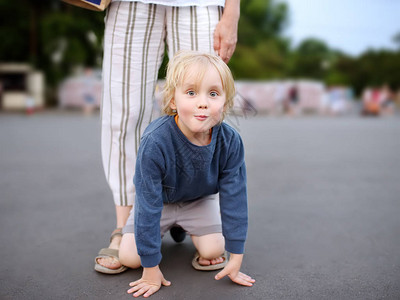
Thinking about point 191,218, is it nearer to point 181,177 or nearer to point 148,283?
point 181,177

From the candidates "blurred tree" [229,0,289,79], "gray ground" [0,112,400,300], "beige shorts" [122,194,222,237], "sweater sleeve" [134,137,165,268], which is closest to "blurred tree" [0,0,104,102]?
"gray ground" [0,112,400,300]

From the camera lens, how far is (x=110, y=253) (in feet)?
6.71

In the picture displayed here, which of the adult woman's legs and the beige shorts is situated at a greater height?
the adult woman's legs

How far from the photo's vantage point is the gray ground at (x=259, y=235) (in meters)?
1.84

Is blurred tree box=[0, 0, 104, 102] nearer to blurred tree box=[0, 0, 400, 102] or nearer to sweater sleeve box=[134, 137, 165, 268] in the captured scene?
blurred tree box=[0, 0, 400, 102]

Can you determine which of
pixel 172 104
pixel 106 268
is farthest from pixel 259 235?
pixel 172 104

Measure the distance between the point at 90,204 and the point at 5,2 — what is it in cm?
1848

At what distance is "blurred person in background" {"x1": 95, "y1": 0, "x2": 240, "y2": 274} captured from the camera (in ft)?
7.01

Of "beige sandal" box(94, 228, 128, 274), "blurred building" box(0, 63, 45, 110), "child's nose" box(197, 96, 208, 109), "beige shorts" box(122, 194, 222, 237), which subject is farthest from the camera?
"blurred building" box(0, 63, 45, 110)

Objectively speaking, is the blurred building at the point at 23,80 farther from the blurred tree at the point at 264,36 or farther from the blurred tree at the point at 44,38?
the blurred tree at the point at 264,36

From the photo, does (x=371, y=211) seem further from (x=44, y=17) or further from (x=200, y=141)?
(x=44, y=17)

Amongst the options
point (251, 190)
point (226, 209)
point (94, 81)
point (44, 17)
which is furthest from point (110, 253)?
point (44, 17)

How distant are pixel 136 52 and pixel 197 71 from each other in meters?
0.59

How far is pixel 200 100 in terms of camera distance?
1.71m
